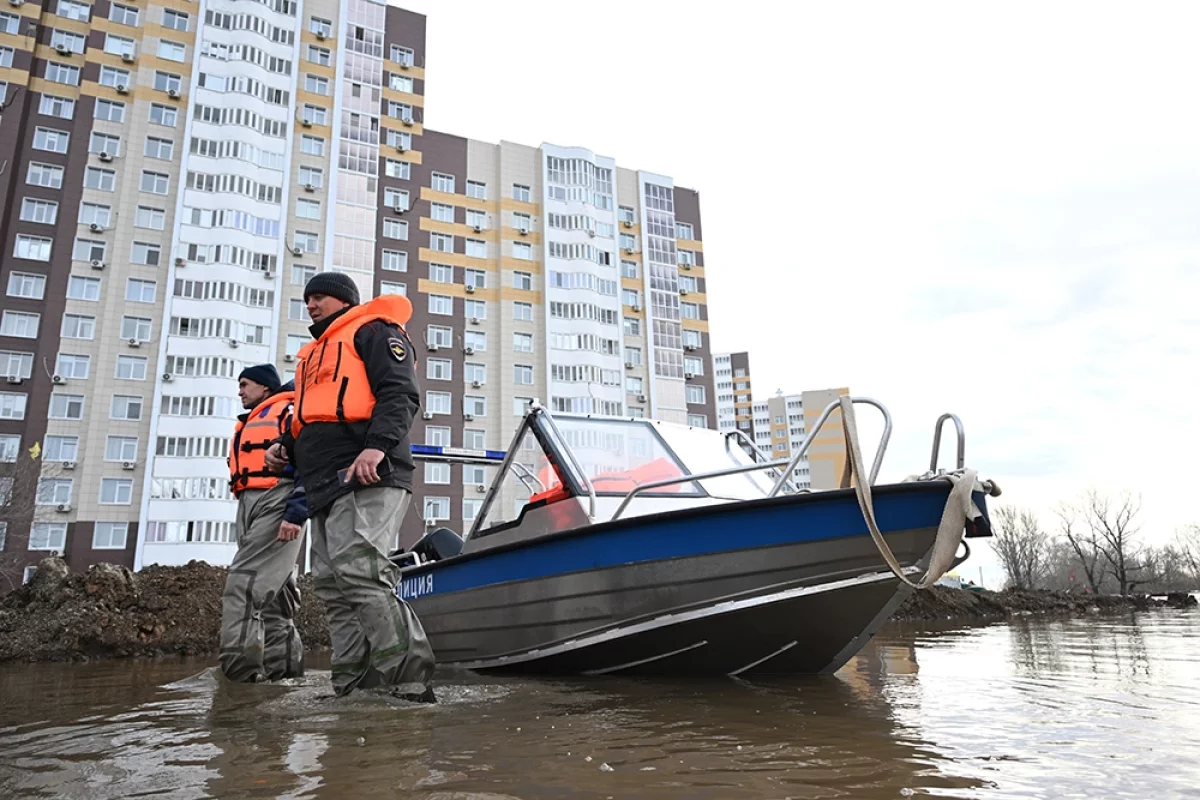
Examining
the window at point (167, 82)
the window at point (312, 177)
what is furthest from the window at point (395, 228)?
the window at point (167, 82)

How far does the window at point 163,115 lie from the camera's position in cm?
3697

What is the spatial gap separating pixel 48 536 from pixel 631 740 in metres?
37.3

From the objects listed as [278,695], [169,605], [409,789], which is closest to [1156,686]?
[409,789]

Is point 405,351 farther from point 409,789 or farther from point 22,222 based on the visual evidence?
point 22,222

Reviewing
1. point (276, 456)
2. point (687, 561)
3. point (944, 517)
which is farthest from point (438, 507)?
point (944, 517)

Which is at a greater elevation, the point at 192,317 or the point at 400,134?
the point at 400,134

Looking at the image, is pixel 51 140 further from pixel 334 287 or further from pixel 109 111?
pixel 334 287

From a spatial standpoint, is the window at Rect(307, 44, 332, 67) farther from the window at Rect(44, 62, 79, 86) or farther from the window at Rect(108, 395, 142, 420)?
the window at Rect(108, 395, 142, 420)

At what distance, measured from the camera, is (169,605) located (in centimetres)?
1233

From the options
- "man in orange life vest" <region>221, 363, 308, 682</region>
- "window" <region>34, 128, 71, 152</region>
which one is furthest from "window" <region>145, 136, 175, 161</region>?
"man in orange life vest" <region>221, 363, 308, 682</region>

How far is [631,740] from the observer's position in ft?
9.46

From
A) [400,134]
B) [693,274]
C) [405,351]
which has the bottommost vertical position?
[405,351]

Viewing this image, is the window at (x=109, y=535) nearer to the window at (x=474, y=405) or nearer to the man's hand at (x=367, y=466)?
the window at (x=474, y=405)

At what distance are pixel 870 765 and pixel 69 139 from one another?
45.1 m
